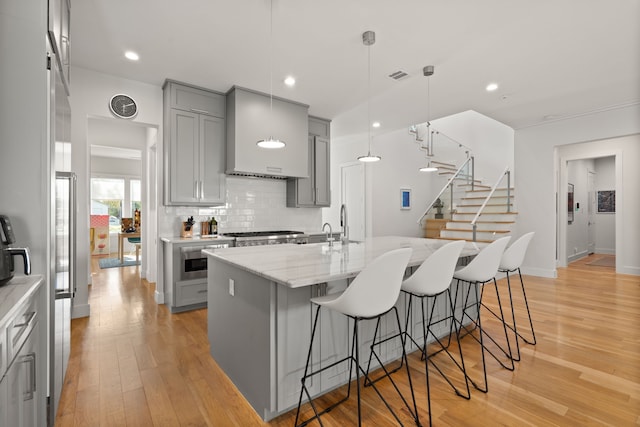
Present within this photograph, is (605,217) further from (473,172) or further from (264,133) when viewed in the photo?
(264,133)

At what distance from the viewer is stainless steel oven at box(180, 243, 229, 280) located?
3.71m

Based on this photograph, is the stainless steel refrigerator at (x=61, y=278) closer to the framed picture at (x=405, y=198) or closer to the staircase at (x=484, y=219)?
the staircase at (x=484, y=219)

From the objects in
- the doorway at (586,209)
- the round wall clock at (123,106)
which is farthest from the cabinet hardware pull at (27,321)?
the doorway at (586,209)

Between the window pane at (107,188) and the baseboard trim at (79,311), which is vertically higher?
the window pane at (107,188)

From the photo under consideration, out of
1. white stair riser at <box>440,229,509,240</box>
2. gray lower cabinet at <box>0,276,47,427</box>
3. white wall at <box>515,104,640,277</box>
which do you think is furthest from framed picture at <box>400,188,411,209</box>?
gray lower cabinet at <box>0,276,47,427</box>

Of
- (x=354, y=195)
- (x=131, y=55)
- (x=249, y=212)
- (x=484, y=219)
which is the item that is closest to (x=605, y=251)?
(x=484, y=219)

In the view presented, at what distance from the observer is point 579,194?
7.68 meters

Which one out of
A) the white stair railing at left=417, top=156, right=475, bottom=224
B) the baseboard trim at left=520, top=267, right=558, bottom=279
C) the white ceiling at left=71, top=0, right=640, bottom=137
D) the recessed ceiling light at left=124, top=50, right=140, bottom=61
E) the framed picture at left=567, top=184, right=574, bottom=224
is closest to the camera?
the white ceiling at left=71, top=0, right=640, bottom=137

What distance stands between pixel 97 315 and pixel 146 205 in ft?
7.04

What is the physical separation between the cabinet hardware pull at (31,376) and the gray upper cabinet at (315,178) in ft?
13.0

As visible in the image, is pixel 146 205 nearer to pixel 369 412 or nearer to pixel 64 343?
pixel 64 343

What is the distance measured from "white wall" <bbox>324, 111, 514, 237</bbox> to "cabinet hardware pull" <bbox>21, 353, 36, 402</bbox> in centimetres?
638

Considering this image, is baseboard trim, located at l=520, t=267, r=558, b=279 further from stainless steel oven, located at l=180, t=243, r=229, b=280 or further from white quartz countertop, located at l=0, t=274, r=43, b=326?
white quartz countertop, located at l=0, t=274, r=43, b=326

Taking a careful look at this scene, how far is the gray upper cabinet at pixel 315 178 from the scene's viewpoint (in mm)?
5156
